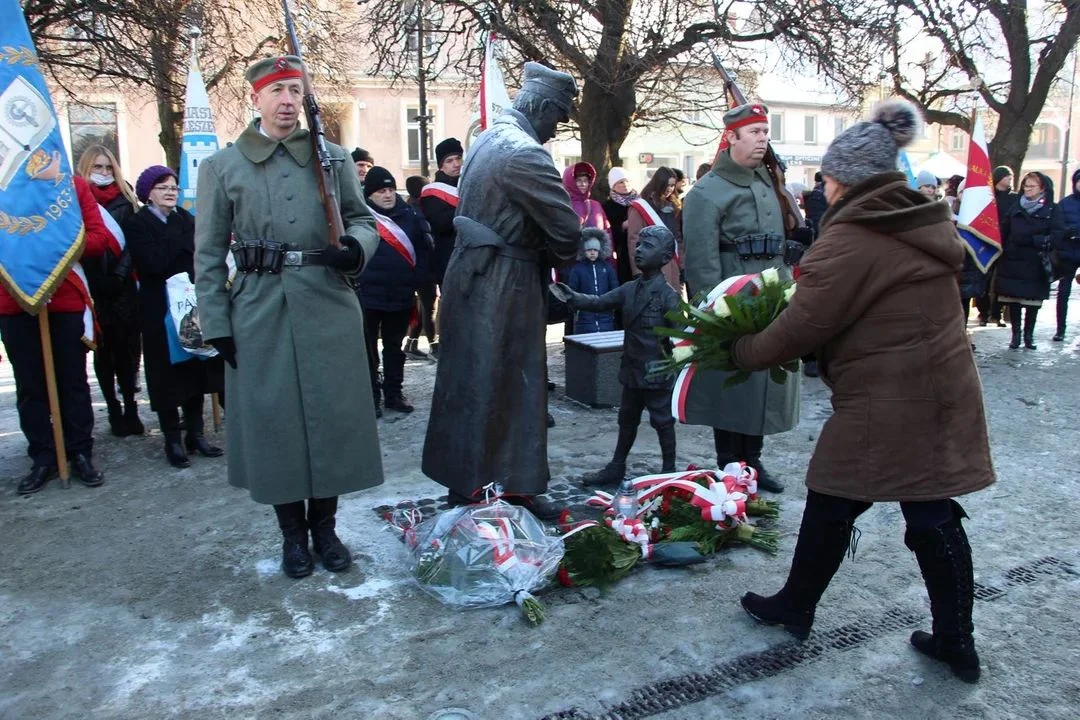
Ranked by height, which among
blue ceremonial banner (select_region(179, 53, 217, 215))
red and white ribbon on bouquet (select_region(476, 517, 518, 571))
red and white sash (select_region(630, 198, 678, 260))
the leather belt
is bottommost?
red and white ribbon on bouquet (select_region(476, 517, 518, 571))

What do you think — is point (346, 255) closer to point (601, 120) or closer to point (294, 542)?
point (294, 542)

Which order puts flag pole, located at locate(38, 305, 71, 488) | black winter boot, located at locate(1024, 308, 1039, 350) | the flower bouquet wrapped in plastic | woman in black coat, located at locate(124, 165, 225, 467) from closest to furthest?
the flower bouquet wrapped in plastic, flag pole, located at locate(38, 305, 71, 488), woman in black coat, located at locate(124, 165, 225, 467), black winter boot, located at locate(1024, 308, 1039, 350)

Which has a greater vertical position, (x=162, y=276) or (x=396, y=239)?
(x=396, y=239)

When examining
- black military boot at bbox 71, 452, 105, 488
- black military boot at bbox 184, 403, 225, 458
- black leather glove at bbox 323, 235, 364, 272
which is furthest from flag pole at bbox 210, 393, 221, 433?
black leather glove at bbox 323, 235, 364, 272

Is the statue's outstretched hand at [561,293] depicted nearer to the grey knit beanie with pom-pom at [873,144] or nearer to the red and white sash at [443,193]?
the grey knit beanie with pom-pom at [873,144]

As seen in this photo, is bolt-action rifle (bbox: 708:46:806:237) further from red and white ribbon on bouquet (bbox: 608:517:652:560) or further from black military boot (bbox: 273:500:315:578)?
black military boot (bbox: 273:500:315:578)

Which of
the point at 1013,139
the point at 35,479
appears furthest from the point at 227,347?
the point at 1013,139

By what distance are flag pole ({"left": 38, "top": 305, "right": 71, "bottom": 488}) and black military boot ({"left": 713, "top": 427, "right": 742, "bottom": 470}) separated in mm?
3845

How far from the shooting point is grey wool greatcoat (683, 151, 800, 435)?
468 cm

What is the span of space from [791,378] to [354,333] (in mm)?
2386

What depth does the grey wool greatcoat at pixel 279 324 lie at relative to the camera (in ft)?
12.2

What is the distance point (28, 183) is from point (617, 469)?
146 inches

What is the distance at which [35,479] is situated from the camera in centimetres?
526

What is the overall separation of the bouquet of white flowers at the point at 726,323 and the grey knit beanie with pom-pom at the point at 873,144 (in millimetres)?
473
